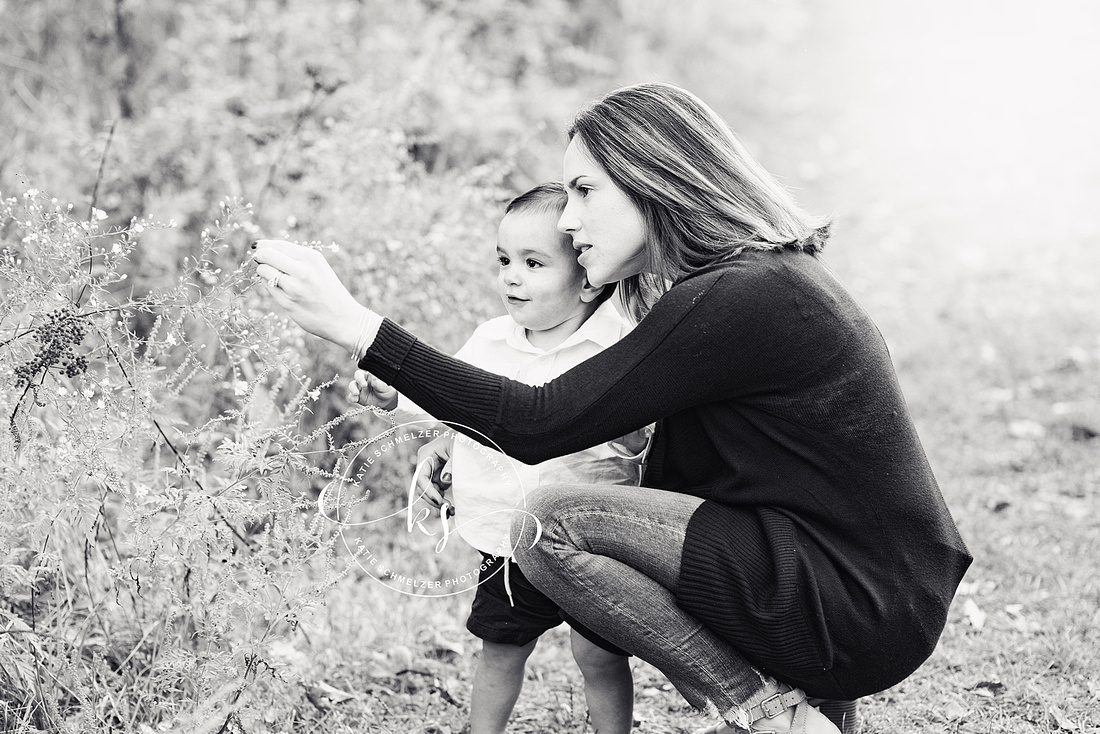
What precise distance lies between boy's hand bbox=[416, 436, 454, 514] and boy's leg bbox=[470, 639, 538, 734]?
363 mm

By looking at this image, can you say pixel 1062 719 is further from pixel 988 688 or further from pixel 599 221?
pixel 599 221

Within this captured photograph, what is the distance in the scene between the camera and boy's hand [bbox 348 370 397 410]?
2.35m

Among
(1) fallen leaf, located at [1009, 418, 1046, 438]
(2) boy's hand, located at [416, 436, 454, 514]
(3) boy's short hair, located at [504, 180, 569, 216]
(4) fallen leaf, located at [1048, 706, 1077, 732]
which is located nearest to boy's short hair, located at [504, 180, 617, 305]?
(3) boy's short hair, located at [504, 180, 569, 216]

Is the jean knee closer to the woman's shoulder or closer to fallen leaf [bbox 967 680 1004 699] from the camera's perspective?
the woman's shoulder

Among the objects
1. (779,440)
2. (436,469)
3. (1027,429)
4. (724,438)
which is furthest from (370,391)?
(1027,429)

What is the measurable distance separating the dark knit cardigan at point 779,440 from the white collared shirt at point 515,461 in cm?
29

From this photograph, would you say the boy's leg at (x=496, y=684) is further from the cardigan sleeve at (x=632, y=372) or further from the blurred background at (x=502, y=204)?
the cardigan sleeve at (x=632, y=372)

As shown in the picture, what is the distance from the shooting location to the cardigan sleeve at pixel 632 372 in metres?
2.01

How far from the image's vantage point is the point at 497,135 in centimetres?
578

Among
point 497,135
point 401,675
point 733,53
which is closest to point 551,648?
point 401,675

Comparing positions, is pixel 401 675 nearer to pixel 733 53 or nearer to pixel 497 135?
pixel 497 135

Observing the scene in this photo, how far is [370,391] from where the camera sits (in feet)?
7.81

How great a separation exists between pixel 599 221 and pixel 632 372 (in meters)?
0.41

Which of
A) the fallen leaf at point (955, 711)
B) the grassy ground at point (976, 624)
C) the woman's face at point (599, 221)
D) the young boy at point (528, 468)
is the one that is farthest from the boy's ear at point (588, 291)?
the fallen leaf at point (955, 711)
